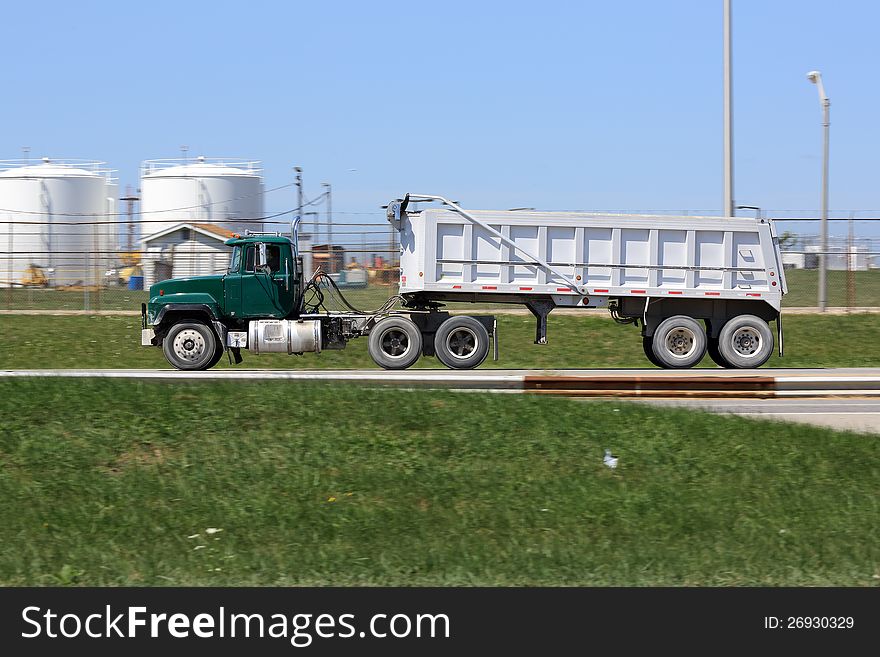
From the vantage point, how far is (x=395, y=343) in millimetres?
18422

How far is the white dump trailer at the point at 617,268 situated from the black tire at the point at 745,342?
2cm

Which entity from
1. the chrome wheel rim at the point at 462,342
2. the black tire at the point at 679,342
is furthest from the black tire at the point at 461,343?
the black tire at the point at 679,342

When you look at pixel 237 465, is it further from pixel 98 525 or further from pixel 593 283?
pixel 593 283

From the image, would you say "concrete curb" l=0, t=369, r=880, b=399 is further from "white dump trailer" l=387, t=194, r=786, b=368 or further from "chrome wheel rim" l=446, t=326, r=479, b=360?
"white dump trailer" l=387, t=194, r=786, b=368

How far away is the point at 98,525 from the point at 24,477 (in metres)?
1.22

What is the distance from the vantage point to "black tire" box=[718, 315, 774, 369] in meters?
19.0

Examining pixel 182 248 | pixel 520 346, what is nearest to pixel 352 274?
pixel 520 346

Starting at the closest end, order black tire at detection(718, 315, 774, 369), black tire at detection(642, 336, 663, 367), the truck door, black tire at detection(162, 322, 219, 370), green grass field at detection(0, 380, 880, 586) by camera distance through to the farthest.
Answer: green grass field at detection(0, 380, 880, 586)
black tire at detection(162, 322, 219, 370)
the truck door
black tire at detection(718, 315, 774, 369)
black tire at detection(642, 336, 663, 367)

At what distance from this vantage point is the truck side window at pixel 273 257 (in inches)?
719

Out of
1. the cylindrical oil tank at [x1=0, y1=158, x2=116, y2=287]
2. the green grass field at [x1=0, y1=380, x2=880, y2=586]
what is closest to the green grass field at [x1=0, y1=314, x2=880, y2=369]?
the green grass field at [x1=0, y1=380, x2=880, y2=586]

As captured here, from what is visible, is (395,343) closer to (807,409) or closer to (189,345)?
(189,345)

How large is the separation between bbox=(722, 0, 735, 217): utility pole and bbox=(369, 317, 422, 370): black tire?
8.13 meters

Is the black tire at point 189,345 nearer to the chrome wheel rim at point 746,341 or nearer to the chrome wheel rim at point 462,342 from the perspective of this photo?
the chrome wheel rim at point 462,342

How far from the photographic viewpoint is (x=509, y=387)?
43.3ft
